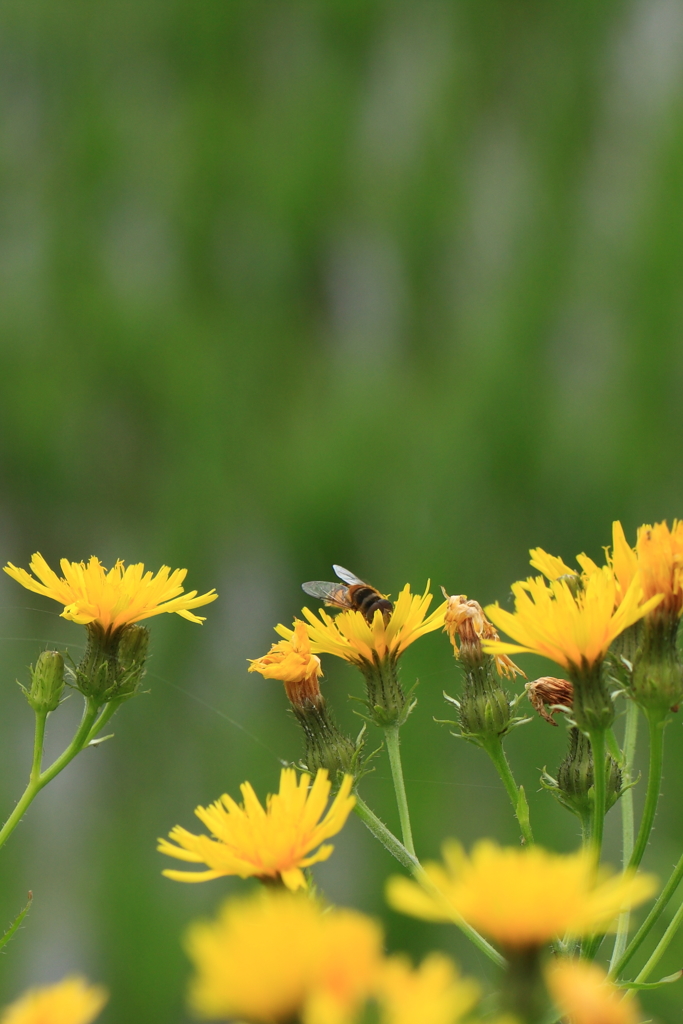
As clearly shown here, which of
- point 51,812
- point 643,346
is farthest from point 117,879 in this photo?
point 643,346

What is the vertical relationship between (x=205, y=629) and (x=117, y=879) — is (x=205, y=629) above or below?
above

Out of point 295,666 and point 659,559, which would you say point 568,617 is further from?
point 295,666

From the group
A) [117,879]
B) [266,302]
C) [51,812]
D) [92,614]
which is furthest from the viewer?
[266,302]

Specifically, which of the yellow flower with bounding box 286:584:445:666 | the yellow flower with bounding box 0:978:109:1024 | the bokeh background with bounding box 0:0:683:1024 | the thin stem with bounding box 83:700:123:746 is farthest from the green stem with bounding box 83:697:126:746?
the bokeh background with bounding box 0:0:683:1024

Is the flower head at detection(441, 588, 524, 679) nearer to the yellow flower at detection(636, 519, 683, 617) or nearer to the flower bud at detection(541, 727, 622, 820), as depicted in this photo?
the flower bud at detection(541, 727, 622, 820)

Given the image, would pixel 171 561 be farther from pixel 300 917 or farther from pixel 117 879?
pixel 300 917

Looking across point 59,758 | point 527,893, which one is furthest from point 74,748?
point 527,893
